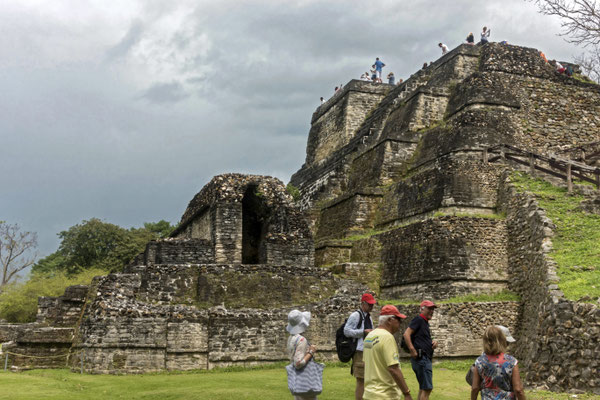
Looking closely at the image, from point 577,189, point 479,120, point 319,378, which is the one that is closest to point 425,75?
point 479,120

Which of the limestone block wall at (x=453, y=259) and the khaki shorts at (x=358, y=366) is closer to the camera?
the khaki shorts at (x=358, y=366)

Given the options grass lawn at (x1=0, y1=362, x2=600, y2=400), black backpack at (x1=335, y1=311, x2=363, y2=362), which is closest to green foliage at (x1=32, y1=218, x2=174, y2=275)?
grass lawn at (x1=0, y1=362, x2=600, y2=400)

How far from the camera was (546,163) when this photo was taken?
1731cm

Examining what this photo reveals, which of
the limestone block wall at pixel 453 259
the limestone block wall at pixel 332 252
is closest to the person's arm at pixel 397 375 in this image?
the limestone block wall at pixel 453 259

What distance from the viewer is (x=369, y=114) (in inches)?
1088

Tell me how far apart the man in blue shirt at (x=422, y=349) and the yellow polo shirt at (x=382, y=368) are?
143cm

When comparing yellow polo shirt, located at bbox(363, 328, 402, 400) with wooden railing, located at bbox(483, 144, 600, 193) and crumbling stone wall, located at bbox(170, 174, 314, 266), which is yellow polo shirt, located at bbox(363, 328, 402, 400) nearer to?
crumbling stone wall, located at bbox(170, 174, 314, 266)

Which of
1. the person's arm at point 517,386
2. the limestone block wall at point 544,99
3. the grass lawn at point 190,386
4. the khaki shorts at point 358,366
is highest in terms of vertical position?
the limestone block wall at point 544,99

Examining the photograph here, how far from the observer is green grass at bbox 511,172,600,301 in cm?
1105

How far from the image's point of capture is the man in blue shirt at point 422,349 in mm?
7035

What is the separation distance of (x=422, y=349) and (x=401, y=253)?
8.93 metres

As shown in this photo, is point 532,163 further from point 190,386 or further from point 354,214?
point 190,386

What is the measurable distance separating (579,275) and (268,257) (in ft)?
22.9

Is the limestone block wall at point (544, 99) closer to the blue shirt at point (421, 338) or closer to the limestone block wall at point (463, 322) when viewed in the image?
the limestone block wall at point (463, 322)
